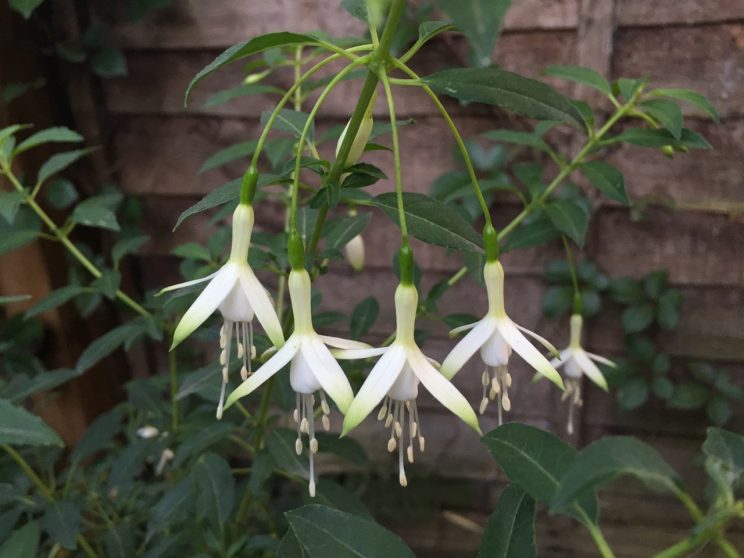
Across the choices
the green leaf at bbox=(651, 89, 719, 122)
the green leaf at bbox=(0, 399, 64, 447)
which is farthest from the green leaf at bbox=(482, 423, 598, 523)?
the green leaf at bbox=(651, 89, 719, 122)

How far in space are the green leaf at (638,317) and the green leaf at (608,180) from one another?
1.45 feet

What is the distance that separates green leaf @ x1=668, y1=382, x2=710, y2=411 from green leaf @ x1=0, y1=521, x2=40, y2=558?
1053 mm

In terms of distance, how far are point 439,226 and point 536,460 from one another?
19cm

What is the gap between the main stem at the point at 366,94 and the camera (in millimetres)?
380

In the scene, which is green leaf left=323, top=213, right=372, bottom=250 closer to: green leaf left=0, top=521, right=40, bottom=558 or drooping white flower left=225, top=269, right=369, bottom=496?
drooping white flower left=225, top=269, right=369, bottom=496

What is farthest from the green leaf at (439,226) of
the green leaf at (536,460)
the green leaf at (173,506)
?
the green leaf at (173,506)

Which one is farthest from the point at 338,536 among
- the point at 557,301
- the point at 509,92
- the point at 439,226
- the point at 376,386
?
the point at 557,301

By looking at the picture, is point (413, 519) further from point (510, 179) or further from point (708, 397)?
point (510, 179)

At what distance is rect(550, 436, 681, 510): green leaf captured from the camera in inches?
13.1

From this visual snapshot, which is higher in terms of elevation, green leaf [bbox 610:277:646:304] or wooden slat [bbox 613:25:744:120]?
wooden slat [bbox 613:25:744:120]

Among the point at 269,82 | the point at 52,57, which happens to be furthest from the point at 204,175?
the point at 52,57

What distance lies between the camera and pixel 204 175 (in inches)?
46.7

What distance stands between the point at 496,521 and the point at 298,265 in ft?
0.83

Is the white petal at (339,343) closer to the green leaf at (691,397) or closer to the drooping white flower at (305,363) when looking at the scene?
the drooping white flower at (305,363)
